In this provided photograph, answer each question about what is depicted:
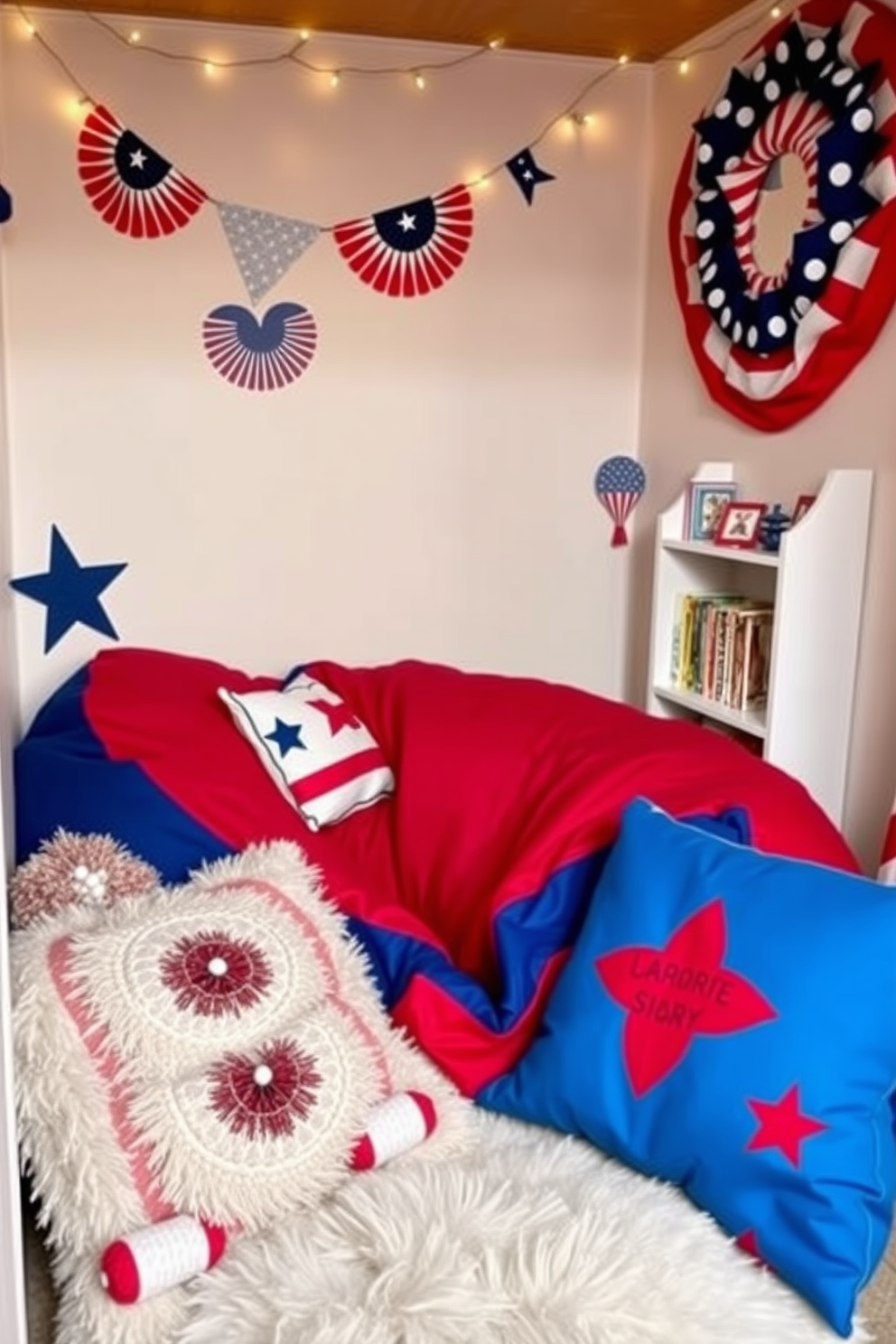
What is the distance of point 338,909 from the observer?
1.66m

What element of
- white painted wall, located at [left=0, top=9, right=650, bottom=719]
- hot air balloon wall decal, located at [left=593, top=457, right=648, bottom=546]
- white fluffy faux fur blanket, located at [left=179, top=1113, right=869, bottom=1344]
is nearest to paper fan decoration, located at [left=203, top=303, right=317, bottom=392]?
white painted wall, located at [left=0, top=9, right=650, bottom=719]

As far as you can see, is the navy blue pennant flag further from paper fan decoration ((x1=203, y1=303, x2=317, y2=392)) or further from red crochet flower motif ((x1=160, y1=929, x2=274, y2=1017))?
red crochet flower motif ((x1=160, y1=929, x2=274, y2=1017))

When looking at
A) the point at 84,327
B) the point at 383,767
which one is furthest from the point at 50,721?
the point at 84,327

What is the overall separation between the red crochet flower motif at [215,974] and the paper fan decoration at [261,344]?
1425 millimetres

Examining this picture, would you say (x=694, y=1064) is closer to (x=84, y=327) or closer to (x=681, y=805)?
(x=681, y=805)

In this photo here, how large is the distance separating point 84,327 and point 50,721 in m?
0.81

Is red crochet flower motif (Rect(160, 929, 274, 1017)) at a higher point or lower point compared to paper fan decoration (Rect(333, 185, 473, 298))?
lower

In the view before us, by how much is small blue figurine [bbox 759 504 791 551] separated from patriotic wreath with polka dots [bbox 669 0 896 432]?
18 centimetres

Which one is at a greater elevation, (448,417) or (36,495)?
(448,417)

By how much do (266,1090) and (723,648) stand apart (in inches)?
53.0

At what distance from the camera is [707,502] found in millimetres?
2430

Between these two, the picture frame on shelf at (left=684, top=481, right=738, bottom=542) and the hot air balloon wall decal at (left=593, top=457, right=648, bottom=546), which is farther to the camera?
the hot air balloon wall decal at (left=593, top=457, right=648, bottom=546)

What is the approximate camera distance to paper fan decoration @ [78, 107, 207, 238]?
7.63 feet

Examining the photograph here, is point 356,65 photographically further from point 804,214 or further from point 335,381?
point 804,214
